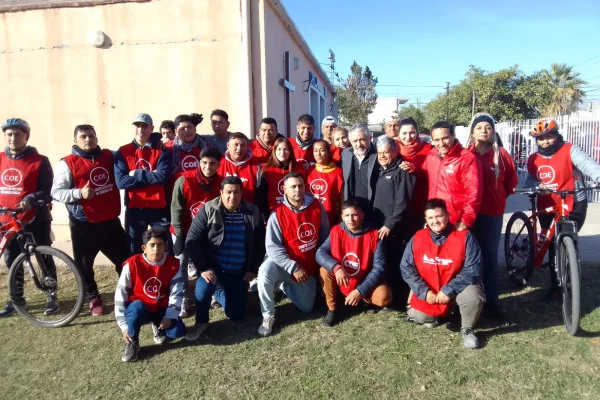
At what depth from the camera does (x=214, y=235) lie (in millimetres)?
4105

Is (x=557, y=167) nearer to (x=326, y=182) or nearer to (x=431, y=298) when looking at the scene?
(x=431, y=298)

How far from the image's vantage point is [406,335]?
149 inches

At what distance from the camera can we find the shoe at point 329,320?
4.03 m

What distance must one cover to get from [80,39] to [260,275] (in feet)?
18.8

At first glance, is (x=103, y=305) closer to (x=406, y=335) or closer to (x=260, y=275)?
(x=260, y=275)

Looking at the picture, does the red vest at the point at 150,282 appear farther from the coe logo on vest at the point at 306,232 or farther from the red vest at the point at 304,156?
the red vest at the point at 304,156

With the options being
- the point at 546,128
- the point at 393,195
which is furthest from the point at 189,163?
the point at 546,128

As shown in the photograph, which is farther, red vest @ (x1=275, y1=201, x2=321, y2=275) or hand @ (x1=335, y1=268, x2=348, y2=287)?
red vest @ (x1=275, y1=201, x2=321, y2=275)

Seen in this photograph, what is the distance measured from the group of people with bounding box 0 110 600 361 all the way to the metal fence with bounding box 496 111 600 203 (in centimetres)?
708

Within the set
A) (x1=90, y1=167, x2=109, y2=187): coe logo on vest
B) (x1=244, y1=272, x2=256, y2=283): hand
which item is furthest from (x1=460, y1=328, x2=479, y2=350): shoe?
(x1=90, y1=167, x2=109, y2=187): coe logo on vest

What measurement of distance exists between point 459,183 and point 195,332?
104 inches

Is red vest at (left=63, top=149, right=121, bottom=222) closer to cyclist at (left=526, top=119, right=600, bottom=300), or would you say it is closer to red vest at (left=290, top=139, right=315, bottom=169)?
red vest at (left=290, top=139, right=315, bottom=169)

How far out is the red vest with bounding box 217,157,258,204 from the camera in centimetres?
449

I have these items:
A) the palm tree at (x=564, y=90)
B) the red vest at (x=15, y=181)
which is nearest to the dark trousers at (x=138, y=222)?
the red vest at (x=15, y=181)
